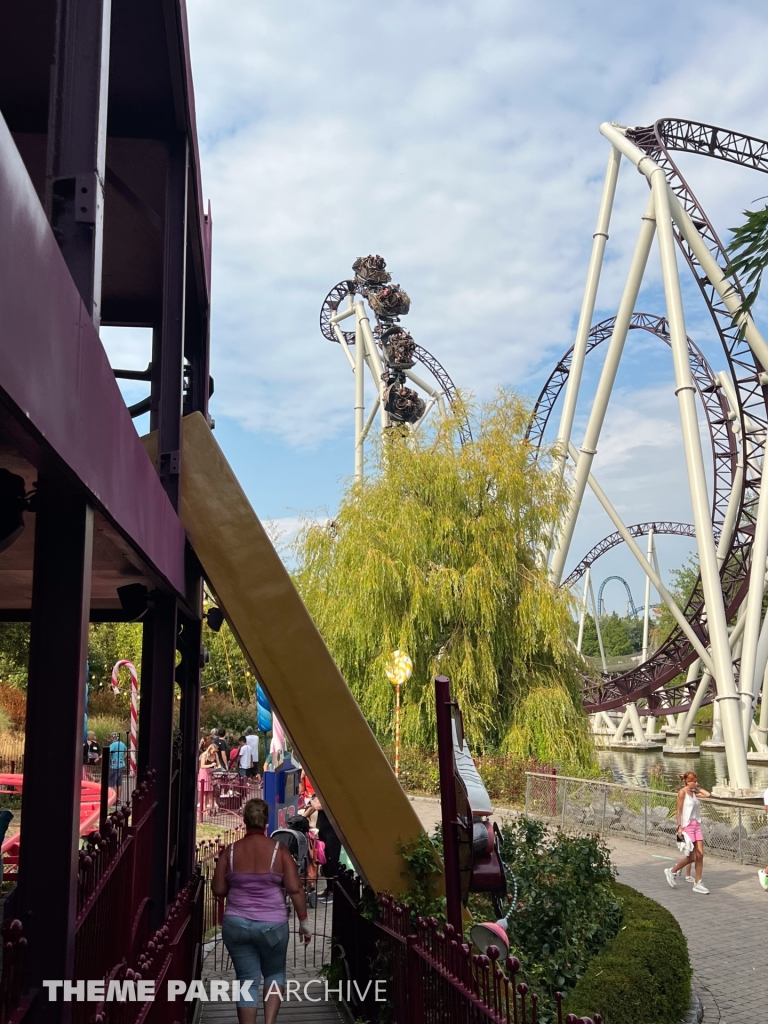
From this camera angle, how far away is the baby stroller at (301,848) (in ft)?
27.8

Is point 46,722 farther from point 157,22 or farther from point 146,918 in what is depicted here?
point 157,22

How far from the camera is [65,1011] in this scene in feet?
8.07

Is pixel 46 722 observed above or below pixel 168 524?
below

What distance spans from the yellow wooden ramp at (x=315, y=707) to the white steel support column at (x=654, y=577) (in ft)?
56.7

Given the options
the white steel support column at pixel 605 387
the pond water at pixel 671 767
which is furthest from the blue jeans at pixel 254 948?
the white steel support column at pixel 605 387

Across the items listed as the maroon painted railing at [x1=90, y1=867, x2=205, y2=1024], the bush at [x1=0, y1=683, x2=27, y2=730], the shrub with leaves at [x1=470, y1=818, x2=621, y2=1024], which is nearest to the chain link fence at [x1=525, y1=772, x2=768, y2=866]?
the shrub with leaves at [x1=470, y1=818, x2=621, y2=1024]

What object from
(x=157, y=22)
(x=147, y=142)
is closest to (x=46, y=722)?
(x=157, y=22)

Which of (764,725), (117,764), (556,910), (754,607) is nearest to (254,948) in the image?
(556,910)

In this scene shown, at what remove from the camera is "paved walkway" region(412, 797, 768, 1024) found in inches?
262

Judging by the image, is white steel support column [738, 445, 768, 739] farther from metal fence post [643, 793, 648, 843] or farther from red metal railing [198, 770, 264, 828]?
red metal railing [198, 770, 264, 828]

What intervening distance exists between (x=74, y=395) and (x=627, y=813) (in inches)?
546

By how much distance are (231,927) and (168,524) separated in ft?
6.76

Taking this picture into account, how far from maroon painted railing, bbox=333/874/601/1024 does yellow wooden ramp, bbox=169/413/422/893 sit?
47 cm

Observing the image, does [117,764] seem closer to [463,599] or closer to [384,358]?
[463,599]
